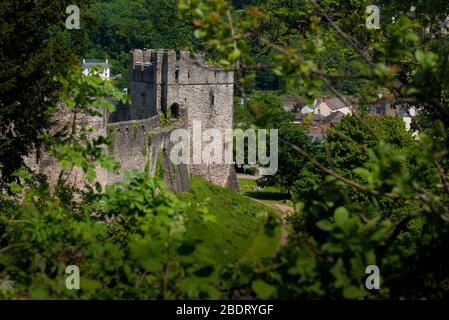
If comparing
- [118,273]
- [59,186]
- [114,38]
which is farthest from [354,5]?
[114,38]

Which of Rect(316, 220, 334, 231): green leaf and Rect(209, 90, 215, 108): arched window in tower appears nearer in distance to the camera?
Rect(316, 220, 334, 231): green leaf

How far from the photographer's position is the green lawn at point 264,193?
50.4 m

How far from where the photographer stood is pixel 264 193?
174ft

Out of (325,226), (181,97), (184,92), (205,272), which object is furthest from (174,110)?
(325,226)

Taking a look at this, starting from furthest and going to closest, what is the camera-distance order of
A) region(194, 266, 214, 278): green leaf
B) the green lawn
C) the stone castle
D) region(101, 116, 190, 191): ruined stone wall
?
the green lawn
the stone castle
region(101, 116, 190, 191): ruined stone wall
region(194, 266, 214, 278): green leaf

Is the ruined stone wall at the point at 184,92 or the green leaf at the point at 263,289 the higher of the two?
the ruined stone wall at the point at 184,92

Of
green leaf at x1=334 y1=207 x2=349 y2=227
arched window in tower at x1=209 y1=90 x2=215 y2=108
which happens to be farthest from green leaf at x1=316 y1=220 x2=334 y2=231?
arched window in tower at x1=209 y1=90 x2=215 y2=108

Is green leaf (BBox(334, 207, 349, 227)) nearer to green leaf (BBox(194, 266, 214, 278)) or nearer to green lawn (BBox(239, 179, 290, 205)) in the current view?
green leaf (BBox(194, 266, 214, 278))

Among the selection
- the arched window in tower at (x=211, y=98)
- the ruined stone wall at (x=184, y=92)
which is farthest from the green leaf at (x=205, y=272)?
the arched window in tower at (x=211, y=98)

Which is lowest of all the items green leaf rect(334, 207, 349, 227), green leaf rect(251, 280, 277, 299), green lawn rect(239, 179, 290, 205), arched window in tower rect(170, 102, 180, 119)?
green lawn rect(239, 179, 290, 205)

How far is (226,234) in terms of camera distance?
496 inches

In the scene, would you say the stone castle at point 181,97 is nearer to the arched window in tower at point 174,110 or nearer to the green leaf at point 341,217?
the arched window in tower at point 174,110

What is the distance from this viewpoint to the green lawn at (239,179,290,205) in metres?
50.4
